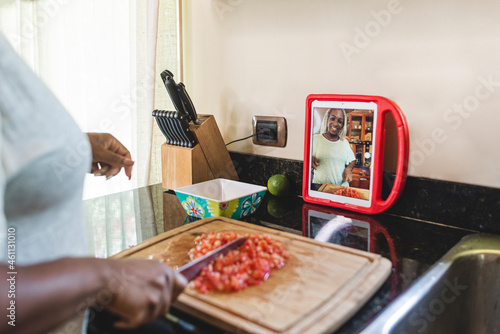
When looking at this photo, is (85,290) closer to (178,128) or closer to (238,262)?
(238,262)

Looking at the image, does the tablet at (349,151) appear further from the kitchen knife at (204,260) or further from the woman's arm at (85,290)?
the woman's arm at (85,290)

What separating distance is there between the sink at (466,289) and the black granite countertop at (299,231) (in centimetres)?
3

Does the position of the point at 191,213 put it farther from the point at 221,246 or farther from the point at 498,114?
the point at 498,114

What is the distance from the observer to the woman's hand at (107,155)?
841 millimetres

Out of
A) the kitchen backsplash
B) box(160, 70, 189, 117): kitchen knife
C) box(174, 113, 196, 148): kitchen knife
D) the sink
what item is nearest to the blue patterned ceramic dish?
box(174, 113, 196, 148): kitchen knife

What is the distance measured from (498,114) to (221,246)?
0.70 metres

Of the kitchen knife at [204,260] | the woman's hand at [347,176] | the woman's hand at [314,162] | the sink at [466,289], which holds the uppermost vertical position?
the woman's hand at [314,162]

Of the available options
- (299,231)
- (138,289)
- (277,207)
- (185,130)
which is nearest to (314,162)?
(277,207)

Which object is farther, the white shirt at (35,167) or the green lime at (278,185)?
the green lime at (278,185)

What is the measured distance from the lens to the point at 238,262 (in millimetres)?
766

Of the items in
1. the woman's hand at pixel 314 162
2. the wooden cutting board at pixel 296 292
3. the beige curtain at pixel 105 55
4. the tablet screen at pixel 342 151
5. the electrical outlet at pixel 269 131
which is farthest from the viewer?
the beige curtain at pixel 105 55

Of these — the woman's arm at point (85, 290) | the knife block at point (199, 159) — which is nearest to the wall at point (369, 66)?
the knife block at point (199, 159)

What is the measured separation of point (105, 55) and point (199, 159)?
563 millimetres

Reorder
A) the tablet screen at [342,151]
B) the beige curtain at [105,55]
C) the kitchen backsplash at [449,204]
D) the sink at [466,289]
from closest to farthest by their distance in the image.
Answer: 1. the sink at [466,289]
2. the kitchen backsplash at [449,204]
3. the tablet screen at [342,151]
4. the beige curtain at [105,55]
